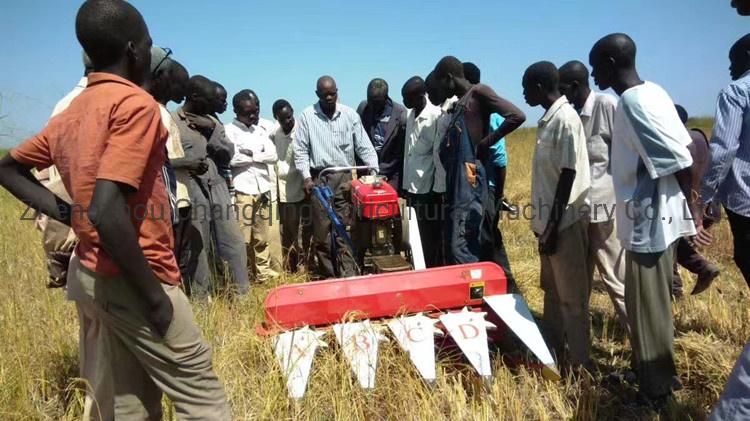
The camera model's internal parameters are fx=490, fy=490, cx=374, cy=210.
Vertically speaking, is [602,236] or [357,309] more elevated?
[602,236]

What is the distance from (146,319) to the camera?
5.16 feet

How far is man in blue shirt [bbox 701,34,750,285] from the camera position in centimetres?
244

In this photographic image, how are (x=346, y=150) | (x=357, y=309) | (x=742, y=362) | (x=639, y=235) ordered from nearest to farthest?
(x=742, y=362) < (x=639, y=235) < (x=357, y=309) < (x=346, y=150)

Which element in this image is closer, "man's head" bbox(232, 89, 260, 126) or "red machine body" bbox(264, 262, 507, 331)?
"red machine body" bbox(264, 262, 507, 331)

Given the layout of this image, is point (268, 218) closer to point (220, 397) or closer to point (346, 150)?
point (346, 150)

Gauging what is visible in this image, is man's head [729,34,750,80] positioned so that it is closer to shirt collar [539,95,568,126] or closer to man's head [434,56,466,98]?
shirt collar [539,95,568,126]

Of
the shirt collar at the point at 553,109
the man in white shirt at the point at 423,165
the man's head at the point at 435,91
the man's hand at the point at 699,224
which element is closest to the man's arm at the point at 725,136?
the man's hand at the point at 699,224

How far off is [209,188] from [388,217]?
1534 mm

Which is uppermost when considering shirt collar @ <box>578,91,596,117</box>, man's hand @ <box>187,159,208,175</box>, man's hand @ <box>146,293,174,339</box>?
shirt collar @ <box>578,91,596,117</box>

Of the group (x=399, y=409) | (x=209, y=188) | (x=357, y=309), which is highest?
(x=209, y=188)

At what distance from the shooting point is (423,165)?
4648 millimetres

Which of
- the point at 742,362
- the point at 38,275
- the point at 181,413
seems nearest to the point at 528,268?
the point at 742,362

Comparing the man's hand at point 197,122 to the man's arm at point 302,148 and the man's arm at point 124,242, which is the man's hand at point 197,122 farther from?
the man's arm at point 124,242

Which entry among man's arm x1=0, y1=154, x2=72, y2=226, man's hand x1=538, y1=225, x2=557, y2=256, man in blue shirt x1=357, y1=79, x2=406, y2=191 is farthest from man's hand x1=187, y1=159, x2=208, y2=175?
man's hand x1=538, y1=225, x2=557, y2=256
